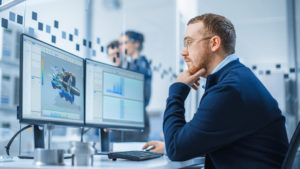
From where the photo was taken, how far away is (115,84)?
1890 millimetres

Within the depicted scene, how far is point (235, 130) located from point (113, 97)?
88cm

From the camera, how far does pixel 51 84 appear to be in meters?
1.42

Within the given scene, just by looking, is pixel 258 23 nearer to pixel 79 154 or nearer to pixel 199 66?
pixel 199 66

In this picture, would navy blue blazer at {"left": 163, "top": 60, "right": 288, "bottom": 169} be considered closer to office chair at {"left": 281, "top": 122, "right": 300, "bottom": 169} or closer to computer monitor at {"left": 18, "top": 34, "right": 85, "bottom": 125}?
office chair at {"left": 281, "top": 122, "right": 300, "bottom": 169}

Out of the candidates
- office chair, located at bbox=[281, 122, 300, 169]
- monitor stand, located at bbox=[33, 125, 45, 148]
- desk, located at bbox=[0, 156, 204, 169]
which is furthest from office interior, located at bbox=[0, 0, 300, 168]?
office chair, located at bbox=[281, 122, 300, 169]

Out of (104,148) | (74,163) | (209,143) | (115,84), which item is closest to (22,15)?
(115,84)

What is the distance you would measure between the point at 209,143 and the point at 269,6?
296cm

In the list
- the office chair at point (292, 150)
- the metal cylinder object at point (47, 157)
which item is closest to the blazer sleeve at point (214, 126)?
the office chair at point (292, 150)

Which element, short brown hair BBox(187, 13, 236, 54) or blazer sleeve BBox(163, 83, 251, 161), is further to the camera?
short brown hair BBox(187, 13, 236, 54)

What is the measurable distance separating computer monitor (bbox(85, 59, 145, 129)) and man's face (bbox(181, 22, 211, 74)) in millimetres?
528

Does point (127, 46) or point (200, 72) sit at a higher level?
point (127, 46)

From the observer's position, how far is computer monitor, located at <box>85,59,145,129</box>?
1736 millimetres

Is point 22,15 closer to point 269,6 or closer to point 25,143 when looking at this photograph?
point 25,143

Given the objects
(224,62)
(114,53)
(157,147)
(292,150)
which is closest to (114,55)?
(114,53)
